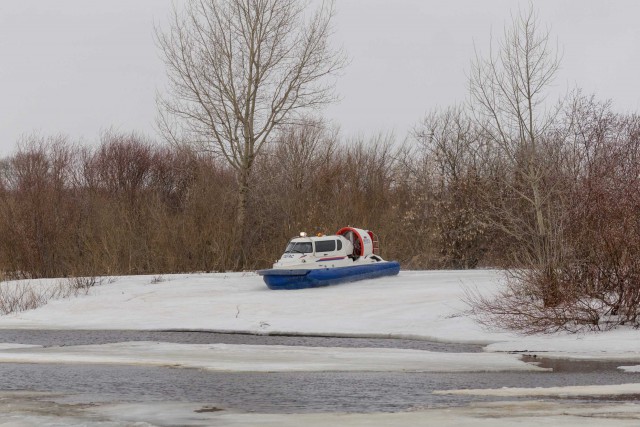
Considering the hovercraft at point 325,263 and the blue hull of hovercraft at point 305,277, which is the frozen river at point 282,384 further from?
the hovercraft at point 325,263

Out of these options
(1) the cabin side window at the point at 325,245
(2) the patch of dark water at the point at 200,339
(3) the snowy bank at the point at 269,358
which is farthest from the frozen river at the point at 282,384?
(1) the cabin side window at the point at 325,245

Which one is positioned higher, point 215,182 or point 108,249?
point 215,182

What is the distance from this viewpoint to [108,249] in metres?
35.8

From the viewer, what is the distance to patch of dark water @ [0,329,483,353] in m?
17.9

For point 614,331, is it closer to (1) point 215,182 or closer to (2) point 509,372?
(2) point 509,372

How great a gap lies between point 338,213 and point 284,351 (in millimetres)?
20781

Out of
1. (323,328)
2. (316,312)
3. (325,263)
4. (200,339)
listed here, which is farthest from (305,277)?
(200,339)

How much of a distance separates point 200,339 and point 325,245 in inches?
336

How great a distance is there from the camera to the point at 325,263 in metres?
27.3

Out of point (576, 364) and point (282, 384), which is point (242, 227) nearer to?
point (576, 364)

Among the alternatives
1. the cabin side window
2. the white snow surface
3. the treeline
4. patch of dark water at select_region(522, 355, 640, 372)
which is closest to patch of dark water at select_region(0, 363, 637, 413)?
patch of dark water at select_region(522, 355, 640, 372)

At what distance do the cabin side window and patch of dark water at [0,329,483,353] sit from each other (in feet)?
23.2

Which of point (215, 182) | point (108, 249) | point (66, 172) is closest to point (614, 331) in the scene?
point (108, 249)

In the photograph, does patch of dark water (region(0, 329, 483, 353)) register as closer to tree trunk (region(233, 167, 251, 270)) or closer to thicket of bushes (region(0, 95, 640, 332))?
thicket of bushes (region(0, 95, 640, 332))
